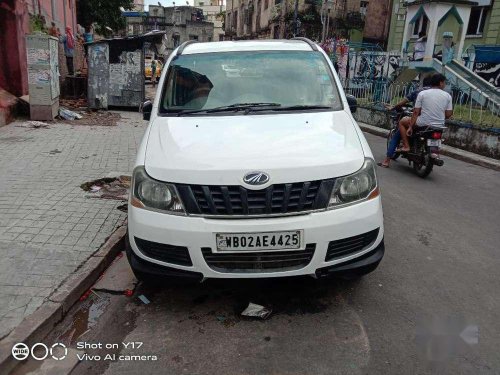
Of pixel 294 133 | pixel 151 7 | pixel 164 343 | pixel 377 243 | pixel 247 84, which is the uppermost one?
pixel 151 7

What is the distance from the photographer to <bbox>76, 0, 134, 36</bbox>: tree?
3084cm

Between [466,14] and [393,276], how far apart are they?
57.5 ft

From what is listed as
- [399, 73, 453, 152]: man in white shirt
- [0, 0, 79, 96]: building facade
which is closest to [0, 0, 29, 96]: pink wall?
[0, 0, 79, 96]: building facade

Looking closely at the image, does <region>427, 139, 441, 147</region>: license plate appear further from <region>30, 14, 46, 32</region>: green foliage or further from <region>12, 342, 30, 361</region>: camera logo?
<region>30, 14, 46, 32</region>: green foliage

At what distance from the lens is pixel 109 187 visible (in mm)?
5949

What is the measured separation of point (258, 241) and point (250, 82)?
6.40ft

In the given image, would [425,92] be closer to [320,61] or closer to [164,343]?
[320,61]

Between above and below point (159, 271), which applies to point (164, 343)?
below

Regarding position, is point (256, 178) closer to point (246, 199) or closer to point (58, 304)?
point (246, 199)

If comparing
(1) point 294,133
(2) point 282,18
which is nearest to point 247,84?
(1) point 294,133

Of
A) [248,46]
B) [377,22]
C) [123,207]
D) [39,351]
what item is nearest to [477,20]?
[377,22]

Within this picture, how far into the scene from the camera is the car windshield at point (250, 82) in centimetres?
399

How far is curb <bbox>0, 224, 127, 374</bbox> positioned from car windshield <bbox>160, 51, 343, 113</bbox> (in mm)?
1466

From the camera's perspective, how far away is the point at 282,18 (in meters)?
34.2
